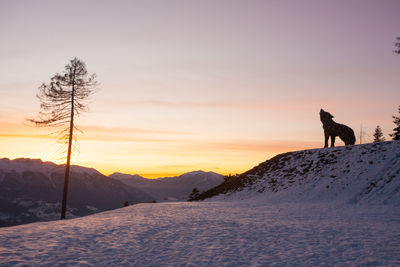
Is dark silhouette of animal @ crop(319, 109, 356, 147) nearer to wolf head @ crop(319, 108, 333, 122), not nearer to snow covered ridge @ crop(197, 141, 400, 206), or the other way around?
wolf head @ crop(319, 108, 333, 122)

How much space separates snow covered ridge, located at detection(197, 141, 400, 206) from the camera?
22.6 m

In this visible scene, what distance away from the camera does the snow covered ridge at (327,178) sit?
22578mm

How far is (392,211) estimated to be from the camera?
16.6m

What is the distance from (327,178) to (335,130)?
8.89 metres

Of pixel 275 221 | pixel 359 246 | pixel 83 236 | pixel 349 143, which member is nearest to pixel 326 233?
pixel 359 246

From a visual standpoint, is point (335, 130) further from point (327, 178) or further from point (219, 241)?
point (219, 241)

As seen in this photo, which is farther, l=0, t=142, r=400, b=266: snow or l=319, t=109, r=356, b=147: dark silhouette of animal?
l=319, t=109, r=356, b=147: dark silhouette of animal

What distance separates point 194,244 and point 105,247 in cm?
288

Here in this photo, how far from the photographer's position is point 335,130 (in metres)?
34.1

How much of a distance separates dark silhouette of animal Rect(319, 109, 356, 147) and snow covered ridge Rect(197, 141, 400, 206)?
1667mm

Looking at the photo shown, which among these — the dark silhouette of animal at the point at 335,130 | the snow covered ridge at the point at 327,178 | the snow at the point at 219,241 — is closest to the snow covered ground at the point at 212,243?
the snow at the point at 219,241

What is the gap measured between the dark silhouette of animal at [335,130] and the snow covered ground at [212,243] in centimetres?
2141

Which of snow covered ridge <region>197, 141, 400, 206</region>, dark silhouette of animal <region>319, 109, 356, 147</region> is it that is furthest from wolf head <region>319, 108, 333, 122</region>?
snow covered ridge <region>197, 141, 400, 206</region>

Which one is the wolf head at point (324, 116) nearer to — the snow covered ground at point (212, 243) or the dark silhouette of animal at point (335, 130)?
the dark silhouette of animal at point (335, 130)
